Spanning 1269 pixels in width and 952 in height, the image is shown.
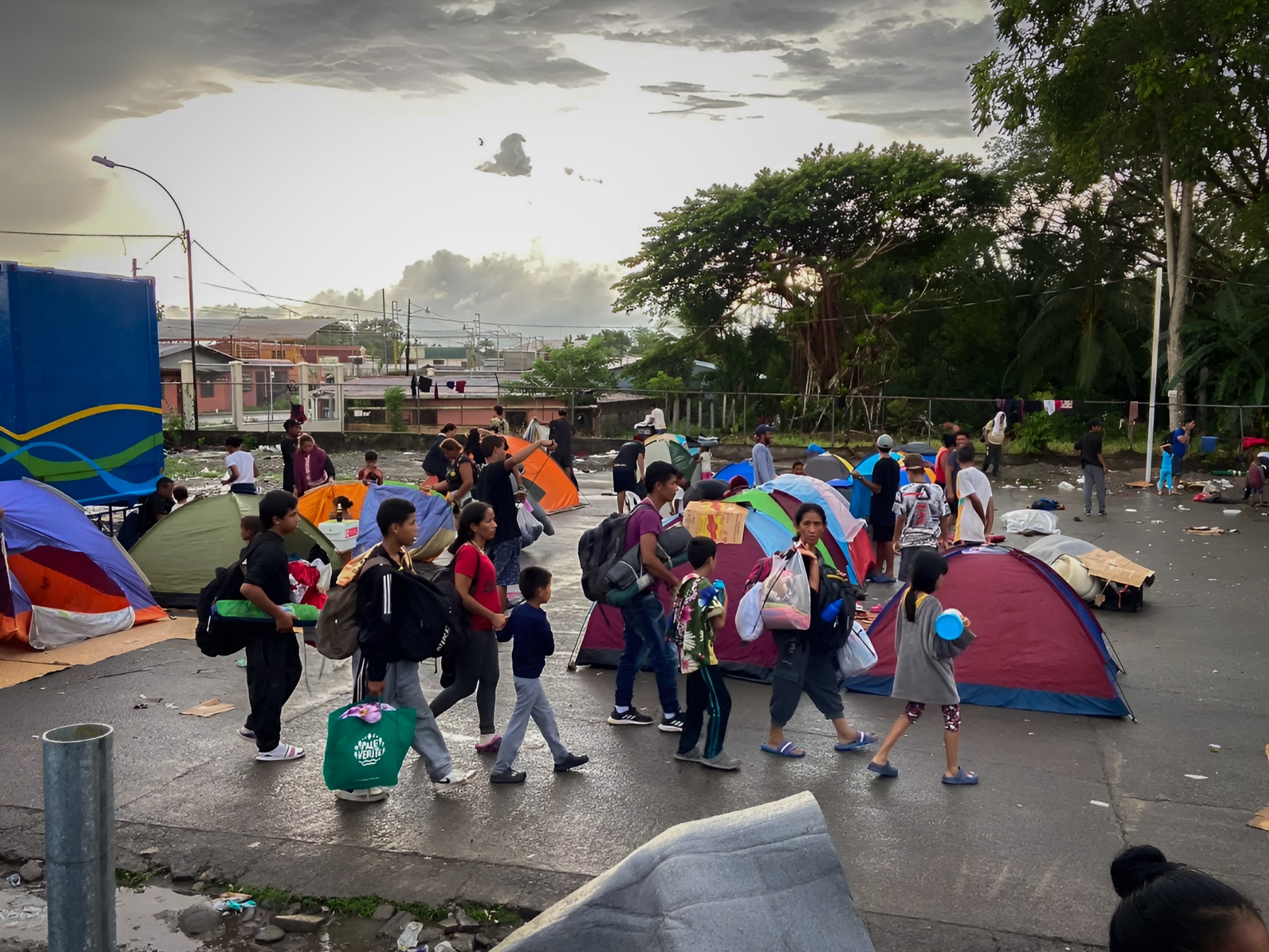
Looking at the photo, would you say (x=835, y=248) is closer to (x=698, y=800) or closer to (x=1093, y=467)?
(x=1093, y=467)

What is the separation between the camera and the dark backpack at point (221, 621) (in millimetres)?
5883

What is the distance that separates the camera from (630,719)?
6824 mm

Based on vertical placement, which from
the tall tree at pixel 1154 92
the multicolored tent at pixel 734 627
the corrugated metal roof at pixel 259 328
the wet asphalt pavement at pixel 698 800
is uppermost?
the tall tree at pixel 1154 92

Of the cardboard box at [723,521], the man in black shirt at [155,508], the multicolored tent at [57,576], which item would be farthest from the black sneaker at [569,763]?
the man in black shirt at [155,508]

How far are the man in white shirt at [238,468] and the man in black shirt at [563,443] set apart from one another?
6147 millimetres

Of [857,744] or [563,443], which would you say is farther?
[563,443]

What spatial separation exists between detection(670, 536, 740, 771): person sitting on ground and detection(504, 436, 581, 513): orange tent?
10.5m

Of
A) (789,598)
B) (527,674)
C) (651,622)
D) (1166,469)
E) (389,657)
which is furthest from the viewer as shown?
(1166,469)

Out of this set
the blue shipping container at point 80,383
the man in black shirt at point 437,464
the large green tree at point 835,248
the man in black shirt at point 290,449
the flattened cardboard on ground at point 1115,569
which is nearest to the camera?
the flattened cardboard on ground at point 1115,569

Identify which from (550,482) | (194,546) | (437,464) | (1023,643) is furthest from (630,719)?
(550,482)

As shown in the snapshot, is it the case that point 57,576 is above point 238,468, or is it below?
below

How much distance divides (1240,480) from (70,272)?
887 inches

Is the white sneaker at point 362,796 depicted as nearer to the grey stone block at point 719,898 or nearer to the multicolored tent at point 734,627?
the multicolored tent at point 734,627

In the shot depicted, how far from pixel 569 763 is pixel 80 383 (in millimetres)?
8656
